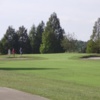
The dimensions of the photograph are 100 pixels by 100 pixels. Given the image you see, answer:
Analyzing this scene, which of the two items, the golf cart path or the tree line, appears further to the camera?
the tree line

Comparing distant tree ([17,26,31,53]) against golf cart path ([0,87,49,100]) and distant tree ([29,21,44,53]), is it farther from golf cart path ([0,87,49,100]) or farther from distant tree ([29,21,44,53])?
golf cart path ([0,87,49,100])

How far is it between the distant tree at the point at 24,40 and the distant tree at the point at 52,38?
15.5 feet

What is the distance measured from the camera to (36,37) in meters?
105

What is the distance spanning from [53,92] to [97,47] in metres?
72.0

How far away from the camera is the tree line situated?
95.8 metres

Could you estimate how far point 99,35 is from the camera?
9644cm

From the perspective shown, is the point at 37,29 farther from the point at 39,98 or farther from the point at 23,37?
the point at 39,98

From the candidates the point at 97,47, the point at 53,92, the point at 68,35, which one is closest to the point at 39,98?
the point at 53,92

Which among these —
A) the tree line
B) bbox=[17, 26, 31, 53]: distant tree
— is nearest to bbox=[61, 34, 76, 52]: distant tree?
the tree line

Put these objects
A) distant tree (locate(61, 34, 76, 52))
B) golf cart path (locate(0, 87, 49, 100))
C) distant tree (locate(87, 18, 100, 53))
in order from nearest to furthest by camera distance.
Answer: golf cart path (locate(0, 87, 49, 100)) < distant tree (locate(87, 18, 100, 53)) < distant tree (locate(61, 34, 76, 52))

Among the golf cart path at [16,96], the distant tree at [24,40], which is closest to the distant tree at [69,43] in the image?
the distant tree at [24,40]

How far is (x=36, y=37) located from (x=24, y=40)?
530 centimetres

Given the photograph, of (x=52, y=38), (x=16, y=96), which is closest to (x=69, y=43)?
(x=52, y=38)

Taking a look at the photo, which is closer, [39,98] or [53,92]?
[39,98]
